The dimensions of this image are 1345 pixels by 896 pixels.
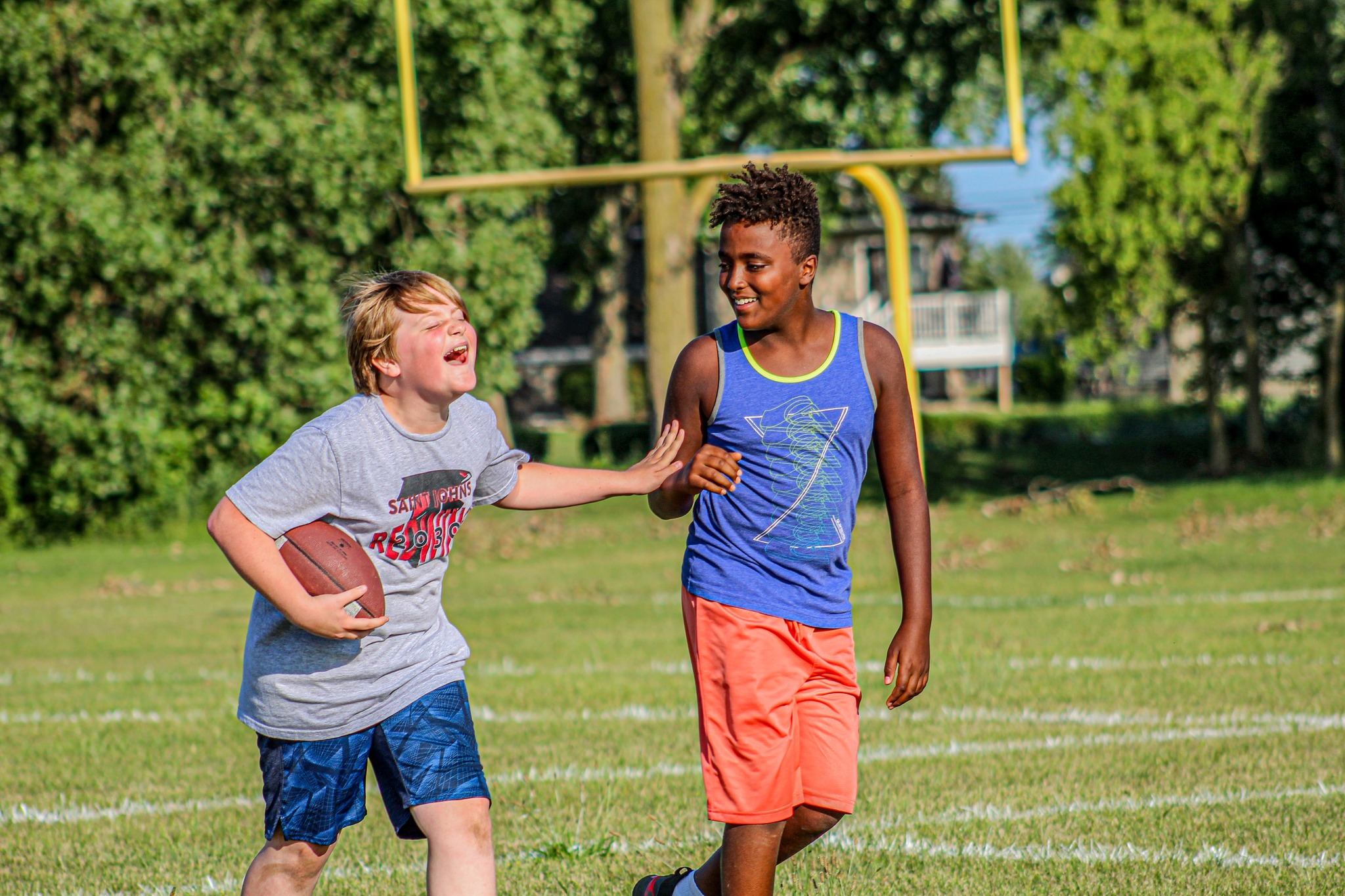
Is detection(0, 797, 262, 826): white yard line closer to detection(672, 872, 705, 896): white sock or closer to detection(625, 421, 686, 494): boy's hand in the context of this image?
detection(672, 872, 705, 896): white sock

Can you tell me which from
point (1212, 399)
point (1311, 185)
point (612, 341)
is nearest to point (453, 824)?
point (1212, 399)

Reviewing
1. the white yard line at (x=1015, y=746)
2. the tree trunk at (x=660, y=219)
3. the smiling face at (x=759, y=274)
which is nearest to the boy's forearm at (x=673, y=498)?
the smiling face at (x=759, y=274)

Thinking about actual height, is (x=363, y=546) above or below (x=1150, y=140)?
below

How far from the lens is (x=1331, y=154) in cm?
2083

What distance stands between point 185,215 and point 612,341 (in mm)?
18575

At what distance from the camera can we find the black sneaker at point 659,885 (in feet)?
12.5

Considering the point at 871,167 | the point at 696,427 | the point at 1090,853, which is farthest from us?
the point at 871,167

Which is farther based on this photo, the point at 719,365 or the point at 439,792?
the point at 719,365

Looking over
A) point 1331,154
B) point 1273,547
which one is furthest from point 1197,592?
point 1331,154

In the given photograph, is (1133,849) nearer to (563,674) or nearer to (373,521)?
(373,521)

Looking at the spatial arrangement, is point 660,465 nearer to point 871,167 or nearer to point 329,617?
point 329,617

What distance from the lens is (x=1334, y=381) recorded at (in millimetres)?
21172

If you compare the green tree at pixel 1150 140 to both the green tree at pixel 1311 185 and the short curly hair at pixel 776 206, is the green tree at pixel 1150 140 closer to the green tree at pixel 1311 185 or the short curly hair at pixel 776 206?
the green tree at pixel 1311 185

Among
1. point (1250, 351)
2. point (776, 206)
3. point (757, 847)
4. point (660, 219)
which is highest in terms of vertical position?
point (660, 219)
